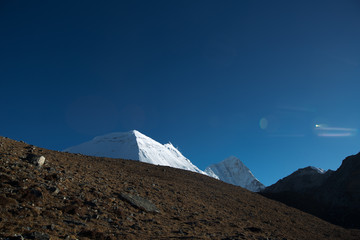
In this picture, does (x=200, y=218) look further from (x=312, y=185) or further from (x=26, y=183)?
(x=312, y=185)

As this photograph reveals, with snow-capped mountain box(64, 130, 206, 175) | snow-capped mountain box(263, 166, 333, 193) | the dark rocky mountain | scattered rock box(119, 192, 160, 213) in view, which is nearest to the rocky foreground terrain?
scattered rock box(119, 192, 160, 213)

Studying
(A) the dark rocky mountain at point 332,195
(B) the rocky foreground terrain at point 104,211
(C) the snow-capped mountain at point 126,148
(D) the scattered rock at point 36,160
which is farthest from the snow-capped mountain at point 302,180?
(C) the snow-capped mountain at point 126,148

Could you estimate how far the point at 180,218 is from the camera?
16281 mm

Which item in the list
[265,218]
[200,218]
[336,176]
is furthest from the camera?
[336,176]

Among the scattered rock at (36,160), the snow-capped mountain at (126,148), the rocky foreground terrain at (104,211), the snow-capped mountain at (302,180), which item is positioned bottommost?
the rocky foreground terrain at (104,211)

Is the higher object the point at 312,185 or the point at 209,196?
the point at 312,185

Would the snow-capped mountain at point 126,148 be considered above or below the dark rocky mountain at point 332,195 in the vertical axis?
above

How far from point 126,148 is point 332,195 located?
91.3m

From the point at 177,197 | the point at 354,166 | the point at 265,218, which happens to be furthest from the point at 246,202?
the point at 354,166

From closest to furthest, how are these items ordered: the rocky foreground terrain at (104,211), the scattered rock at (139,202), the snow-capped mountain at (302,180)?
the rocky foreground terrain at (104,211) < the scattered rock at (139,202) < the snow-capped mountain at (302,180)

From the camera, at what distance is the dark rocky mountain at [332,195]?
36.1 m

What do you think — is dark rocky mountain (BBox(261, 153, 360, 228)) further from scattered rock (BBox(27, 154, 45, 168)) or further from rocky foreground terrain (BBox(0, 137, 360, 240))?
scattered rock (BBox(27, 154, 45, 168))

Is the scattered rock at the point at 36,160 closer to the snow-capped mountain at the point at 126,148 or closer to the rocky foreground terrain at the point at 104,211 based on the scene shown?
the rocky foreground terrain at the point at 104,211

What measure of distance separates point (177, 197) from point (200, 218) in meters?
4.13
